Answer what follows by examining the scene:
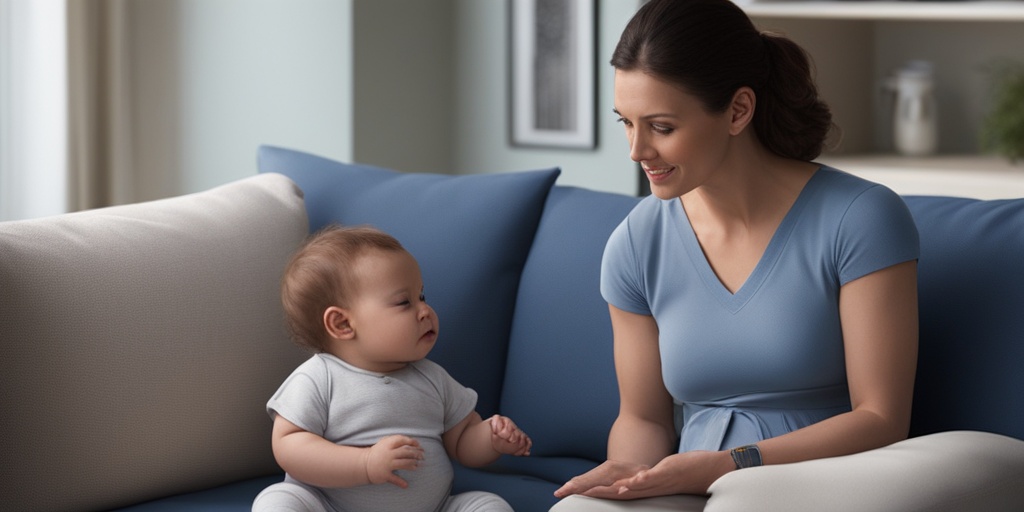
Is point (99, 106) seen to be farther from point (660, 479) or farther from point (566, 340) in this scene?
point (660, 479)

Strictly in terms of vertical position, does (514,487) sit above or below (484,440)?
below

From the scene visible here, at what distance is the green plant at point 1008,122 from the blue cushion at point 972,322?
159cm

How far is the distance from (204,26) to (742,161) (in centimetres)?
237

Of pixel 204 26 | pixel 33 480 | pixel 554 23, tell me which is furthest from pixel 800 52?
pixel 204 26

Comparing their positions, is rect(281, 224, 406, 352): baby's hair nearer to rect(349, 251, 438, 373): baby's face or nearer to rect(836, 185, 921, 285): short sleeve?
rect(349, 251, 438, 373): baby's face

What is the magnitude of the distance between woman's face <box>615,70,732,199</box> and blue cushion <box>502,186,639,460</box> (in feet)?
1.29

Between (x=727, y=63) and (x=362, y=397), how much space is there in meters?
0.65

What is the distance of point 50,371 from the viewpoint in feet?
5.86

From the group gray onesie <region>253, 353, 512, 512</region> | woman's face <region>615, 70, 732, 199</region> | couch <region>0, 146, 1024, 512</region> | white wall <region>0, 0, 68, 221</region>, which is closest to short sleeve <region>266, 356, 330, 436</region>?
gray onesie <region>253, 353, 512, 512</region>

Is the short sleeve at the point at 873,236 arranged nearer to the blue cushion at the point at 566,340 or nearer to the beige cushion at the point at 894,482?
the beige cushion at the point at 894,482

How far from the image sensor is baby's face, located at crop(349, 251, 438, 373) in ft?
5.73

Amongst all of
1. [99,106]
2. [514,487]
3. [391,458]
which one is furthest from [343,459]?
[99,106]

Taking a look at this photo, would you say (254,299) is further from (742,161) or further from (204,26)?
(204,26)

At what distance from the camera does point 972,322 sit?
5.49 ft
